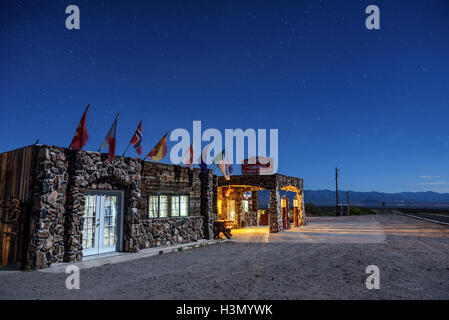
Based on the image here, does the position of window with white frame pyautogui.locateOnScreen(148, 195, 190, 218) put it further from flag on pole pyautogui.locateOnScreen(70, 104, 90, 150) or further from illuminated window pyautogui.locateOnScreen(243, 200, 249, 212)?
illuminated window pyautogui.locateOnScreen(243, 200, 249, 212)

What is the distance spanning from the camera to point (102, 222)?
10.7 meters

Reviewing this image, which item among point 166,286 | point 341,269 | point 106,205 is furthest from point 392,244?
point 106,205

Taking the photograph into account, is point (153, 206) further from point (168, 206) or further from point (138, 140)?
point (138, 140)

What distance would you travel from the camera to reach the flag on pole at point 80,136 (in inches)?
378

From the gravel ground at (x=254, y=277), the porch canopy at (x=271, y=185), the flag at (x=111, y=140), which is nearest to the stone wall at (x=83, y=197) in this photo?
the flag at (x=111, y=140)

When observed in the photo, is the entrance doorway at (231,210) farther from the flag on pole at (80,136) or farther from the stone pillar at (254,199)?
the flag on pole at (80,136)

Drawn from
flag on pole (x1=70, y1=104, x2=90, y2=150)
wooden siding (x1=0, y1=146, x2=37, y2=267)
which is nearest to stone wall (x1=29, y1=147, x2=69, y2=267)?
wooden siding (x1=0, y1=146, x2=37, y2=267)

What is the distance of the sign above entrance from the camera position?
67.4 ft

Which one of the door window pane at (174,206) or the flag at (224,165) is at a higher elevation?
the flag at (224,165)

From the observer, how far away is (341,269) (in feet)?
27.5

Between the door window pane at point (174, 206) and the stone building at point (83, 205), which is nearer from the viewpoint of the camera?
the stone building at point (83, 205)

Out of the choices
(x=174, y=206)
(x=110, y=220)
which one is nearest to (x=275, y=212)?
(x=174, y=206)

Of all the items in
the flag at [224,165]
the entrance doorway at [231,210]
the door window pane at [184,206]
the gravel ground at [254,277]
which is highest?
the flag at [224,165]

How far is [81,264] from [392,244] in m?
12.6
